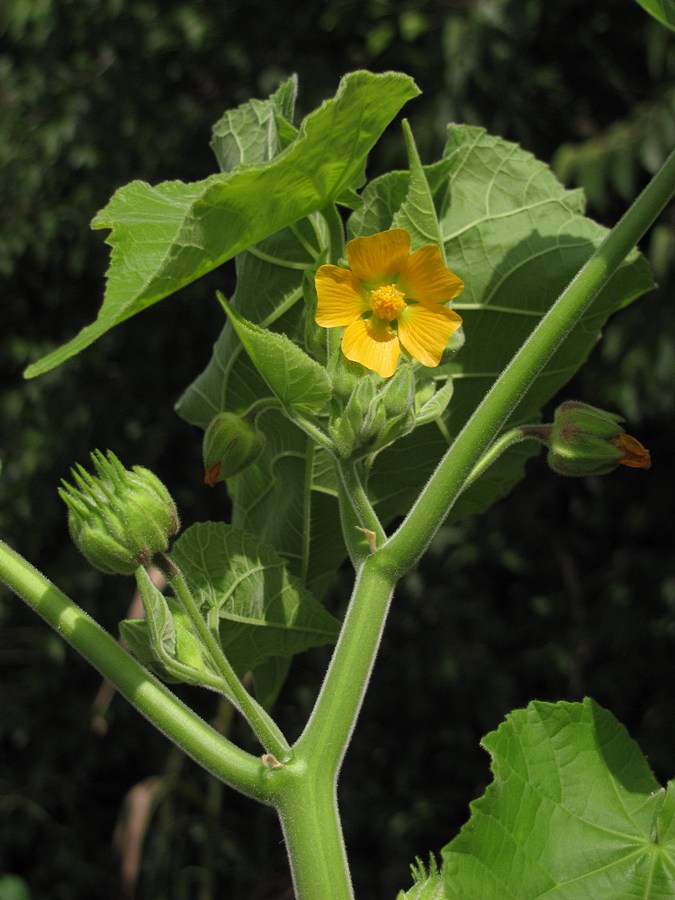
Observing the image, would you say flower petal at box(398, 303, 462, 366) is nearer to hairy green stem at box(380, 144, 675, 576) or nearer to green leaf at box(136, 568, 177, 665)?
hairy green stem at box(380, 144, 675, 576)

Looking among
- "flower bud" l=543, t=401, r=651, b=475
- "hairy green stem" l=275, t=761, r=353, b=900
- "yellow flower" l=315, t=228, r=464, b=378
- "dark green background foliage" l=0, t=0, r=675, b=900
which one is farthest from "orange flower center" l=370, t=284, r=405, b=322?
"dark green background foliage" l=0, t=0, r=675, b=900

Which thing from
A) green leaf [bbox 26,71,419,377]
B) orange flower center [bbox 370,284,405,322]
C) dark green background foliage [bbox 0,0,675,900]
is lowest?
dark green background foliage [bbox 0,0,675,900]

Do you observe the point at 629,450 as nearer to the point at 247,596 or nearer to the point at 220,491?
the point at 247,596

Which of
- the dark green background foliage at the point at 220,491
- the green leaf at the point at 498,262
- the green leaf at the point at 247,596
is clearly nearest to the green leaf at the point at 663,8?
the green leaf at the point at 498,262

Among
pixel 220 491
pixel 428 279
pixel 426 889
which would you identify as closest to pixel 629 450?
pixel 428 279

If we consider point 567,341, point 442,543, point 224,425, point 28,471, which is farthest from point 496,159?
point 28,471

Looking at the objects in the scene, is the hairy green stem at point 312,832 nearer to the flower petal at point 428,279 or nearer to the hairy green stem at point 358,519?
the hairy green stem at point 358,519

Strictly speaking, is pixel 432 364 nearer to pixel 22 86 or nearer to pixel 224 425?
pixel 224 425
